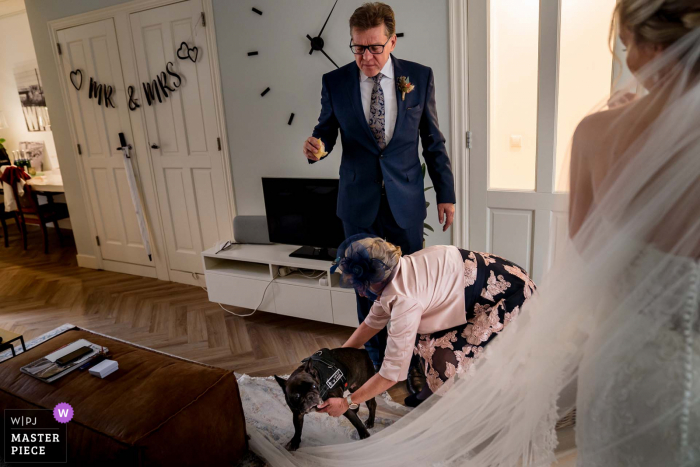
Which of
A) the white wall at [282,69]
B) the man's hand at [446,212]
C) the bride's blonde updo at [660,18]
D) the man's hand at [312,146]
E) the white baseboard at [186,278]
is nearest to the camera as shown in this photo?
the bride's blonde updo at [660,18]

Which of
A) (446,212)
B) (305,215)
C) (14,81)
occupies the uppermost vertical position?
(14,81)

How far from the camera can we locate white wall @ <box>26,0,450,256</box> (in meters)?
2.77

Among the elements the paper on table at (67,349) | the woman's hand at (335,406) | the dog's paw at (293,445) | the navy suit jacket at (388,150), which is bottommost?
the dog's paw at (293,445)

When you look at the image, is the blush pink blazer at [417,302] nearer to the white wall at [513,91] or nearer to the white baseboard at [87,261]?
the white wall at [513,91]

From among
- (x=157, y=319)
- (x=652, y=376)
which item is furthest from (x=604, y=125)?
(x=157, y=319)

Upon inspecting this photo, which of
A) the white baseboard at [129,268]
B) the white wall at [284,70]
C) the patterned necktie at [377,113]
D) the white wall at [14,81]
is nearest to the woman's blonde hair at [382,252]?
the patterned necktie at [377,113]

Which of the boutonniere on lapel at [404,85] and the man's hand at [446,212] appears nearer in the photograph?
the boutonniere on lapel at [404,85]

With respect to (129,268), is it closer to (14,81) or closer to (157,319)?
(157,319)

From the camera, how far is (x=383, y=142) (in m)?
2.12

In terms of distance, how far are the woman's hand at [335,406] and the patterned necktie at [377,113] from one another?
1080mm

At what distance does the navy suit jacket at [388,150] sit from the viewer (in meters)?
2.10

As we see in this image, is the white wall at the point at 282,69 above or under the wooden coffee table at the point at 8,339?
above

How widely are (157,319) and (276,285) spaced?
0.98 m

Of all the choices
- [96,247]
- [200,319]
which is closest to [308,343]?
[200,319]
